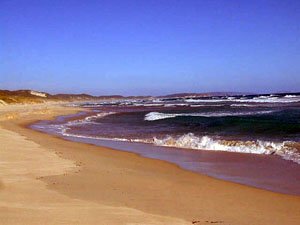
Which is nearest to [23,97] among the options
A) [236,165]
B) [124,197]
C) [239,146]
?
[239,146]

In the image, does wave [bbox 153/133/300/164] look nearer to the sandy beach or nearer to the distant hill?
the sandy beach

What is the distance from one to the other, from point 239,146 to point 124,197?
797 centimetres

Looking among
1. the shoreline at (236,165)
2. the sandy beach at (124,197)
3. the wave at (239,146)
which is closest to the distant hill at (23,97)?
the wave at (239,146)

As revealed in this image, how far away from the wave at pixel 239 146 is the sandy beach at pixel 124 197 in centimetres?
401

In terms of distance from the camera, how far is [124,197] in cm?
659

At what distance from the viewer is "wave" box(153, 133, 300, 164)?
12.4 m

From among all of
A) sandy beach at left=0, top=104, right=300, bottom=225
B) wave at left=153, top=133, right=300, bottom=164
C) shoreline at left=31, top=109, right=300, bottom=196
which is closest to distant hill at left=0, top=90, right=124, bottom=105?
wave at left=153, top=133, right=300, bottom=164

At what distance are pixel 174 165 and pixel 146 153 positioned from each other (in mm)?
2721

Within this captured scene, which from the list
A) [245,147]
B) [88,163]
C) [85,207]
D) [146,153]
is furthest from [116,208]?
[245,147]

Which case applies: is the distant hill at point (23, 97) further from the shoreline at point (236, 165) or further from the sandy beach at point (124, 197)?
the sandy beach at point (124, 197)

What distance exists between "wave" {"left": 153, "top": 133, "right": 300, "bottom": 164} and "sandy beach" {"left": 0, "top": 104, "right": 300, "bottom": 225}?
4.01 m

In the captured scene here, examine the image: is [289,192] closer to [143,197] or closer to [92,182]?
[143,197]

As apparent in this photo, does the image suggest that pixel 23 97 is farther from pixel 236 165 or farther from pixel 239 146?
pixel 236 165

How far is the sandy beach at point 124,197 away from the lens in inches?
211
